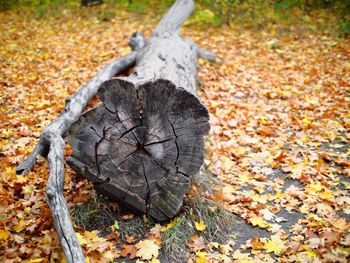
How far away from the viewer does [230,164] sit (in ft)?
15.7

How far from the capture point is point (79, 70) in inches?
288

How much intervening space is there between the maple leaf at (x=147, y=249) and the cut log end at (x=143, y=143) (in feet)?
1.04

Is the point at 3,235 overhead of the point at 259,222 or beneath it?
overhead

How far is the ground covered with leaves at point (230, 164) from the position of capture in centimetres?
343

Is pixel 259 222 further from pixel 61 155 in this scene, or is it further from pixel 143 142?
pixel 61 155

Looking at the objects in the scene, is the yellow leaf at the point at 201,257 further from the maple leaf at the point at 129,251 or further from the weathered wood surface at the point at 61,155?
the weathered wood surface at the point at 61,155

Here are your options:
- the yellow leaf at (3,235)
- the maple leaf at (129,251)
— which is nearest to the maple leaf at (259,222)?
the maple leaf at (129,251)

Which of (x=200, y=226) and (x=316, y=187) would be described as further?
(x=316, y=187)

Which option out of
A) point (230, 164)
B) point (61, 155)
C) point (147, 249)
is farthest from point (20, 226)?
point (230, 164)

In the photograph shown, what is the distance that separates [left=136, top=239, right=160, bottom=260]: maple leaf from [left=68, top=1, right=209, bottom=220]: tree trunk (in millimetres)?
318

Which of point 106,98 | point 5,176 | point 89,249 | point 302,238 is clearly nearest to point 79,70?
point 5,176

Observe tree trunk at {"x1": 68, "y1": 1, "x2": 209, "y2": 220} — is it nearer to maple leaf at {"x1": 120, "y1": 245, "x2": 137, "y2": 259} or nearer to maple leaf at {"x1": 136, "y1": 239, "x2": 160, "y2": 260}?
maple leaf at {"x1": 136, "y1": 239, "x2": 160, "y2": 260}

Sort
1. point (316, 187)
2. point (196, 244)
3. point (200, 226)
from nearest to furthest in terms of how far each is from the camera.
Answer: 1. point (196, 244)
2. point (200, 226)
3. point (316, 187)

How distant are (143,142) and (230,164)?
1.69 metres
